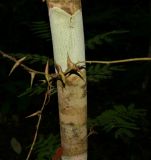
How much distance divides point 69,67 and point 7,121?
160 inches

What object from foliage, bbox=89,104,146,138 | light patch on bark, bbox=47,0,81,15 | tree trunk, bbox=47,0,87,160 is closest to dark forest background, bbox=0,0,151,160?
foliage, bbox=89,104,146,138

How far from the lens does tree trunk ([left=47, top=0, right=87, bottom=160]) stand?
41.1 inches

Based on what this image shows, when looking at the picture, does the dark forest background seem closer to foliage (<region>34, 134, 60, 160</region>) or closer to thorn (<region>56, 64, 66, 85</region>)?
foliage (<region>34, 134, 60, 160</region>)

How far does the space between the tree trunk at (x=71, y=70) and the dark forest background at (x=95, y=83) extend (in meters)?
2.14

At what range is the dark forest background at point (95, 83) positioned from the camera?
4262 mm

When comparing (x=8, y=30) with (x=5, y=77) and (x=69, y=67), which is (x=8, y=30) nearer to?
(x=5, y=77)

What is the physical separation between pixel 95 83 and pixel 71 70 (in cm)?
433

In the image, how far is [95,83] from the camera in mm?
5391

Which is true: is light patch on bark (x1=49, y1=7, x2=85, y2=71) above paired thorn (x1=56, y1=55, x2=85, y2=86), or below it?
above

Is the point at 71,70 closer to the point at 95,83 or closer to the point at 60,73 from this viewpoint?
the point at 60,73

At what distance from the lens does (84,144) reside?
3.91 ft

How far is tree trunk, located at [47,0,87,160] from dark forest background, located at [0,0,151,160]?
2144mm

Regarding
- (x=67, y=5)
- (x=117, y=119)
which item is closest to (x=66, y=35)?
(x=67, y=5)

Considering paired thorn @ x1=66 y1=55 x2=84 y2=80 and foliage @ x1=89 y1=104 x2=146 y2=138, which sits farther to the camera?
foliage @ x1=89 y1=104 x2=146 y2=138
